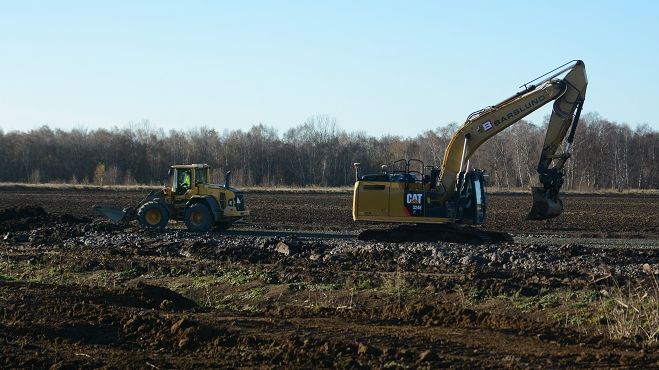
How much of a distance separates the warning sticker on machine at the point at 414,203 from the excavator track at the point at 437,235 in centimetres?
81

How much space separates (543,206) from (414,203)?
11.3 feet

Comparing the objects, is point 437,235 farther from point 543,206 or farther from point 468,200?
point 543,206

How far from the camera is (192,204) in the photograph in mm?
30922

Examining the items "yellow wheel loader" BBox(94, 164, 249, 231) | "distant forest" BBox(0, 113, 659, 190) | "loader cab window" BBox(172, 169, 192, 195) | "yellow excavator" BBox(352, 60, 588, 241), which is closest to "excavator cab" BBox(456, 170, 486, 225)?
"yellow excavator" BBox(352, 60, 588, 241)

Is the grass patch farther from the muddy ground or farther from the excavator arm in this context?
the excavator arm

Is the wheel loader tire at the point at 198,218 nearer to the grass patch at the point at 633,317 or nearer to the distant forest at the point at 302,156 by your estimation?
the grass patch at the point at 633,317

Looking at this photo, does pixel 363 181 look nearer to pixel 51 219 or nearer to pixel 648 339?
pixel 51 219

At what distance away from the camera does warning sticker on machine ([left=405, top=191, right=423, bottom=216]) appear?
84.6 ft

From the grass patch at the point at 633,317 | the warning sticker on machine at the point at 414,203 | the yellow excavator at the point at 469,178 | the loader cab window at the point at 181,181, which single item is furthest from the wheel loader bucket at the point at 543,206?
the loader cab window at the point at 181,181

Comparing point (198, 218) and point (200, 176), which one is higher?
point (200, 176)

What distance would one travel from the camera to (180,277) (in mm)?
20000

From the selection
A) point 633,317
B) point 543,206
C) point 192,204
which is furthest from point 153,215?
point 633,317

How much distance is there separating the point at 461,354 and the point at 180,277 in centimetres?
1029

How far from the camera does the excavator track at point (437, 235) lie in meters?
26.0
